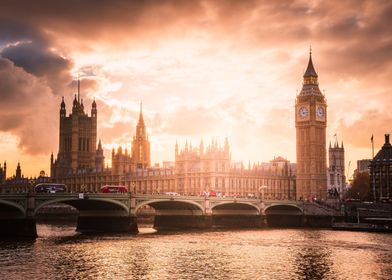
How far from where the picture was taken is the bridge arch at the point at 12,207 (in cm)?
8538

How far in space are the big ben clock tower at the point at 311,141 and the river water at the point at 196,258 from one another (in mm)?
86390

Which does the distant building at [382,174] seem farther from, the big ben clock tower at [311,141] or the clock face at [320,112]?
the clock face at [320,112]

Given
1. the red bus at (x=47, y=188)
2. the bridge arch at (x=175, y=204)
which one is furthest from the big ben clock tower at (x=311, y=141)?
the red bus at (x=47, y=188)

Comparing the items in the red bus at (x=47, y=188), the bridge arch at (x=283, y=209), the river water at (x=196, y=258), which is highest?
the red bus at (x=47, y=188)

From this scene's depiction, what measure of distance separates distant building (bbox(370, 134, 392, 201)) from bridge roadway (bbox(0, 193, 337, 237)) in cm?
1909

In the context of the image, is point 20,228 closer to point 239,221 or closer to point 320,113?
point 239,221

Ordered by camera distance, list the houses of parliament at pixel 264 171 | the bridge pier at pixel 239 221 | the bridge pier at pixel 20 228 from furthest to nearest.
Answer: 1. the houses of parliament at pixel 264 171
2. the bridge pier at pixel 239 221
3. the bridge pier at pixel 20 228

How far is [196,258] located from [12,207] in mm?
37033

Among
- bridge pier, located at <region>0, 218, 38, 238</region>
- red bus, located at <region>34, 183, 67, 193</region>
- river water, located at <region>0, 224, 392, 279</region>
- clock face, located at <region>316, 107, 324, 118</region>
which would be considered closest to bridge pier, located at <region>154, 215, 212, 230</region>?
red bus, located at <region>34, 183, 67, 193</region>

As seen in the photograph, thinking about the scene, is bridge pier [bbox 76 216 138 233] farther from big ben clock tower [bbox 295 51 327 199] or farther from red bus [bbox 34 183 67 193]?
big ben clock tower [bbox 295 51 327 199]

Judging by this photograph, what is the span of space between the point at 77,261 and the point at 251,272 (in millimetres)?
17917

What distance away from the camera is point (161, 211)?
12675 centimetres

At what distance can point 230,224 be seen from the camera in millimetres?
129125

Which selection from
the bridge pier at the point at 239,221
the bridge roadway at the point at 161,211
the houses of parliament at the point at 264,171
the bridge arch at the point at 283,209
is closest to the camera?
the bridge roadway at the point at 161,211
